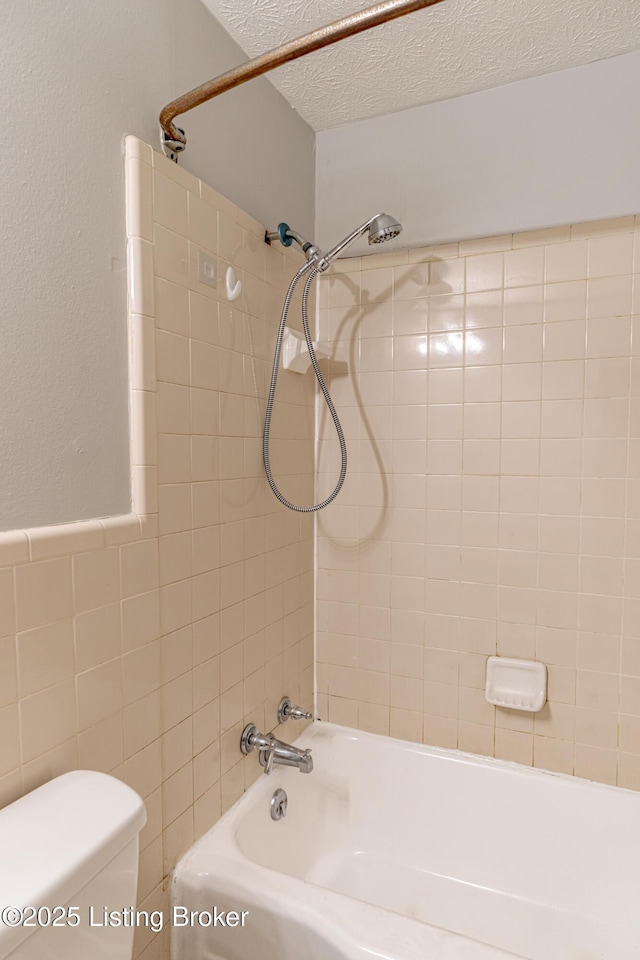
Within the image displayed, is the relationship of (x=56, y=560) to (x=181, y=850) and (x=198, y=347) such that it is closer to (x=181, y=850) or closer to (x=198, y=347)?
(x=198, y=347)

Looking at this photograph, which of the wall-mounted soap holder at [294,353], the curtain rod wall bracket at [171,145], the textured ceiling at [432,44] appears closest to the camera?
the curtain rod wall bracket at [171,145]

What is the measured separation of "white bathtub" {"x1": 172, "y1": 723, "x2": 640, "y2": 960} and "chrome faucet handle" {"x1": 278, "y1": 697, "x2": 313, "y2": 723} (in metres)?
0.11

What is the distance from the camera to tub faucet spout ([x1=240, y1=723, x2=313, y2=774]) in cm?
149

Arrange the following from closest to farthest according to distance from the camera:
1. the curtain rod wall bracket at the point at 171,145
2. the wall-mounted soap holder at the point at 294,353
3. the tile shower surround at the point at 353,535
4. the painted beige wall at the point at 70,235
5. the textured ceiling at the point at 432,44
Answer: the painted beige wall at the point at 70,235 < the tile shower surround at the point at 353,535 < the curtain rod wall bracket at the point at 171,145 < the textured ceiling at the point at 432,44 < the wall-mounted soap holder at the point at 294,353

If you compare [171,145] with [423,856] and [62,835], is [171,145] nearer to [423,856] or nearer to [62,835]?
[62,835]

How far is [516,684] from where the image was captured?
1652 millimetres

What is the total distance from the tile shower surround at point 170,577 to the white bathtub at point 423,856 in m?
0.14

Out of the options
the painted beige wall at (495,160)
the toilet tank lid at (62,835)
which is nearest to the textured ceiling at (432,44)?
the painted beige wall at (495,160)

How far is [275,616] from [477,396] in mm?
917

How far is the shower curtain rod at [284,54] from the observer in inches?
35.8

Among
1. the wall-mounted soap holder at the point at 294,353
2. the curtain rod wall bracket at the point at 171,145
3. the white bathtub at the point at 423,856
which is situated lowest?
the white bathtub at the point at 423,856

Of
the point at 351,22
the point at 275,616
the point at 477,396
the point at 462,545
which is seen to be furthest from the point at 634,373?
the point at 275,616

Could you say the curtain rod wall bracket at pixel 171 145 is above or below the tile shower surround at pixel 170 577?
above

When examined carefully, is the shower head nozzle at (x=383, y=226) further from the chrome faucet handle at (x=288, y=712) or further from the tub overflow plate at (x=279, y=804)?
the tub overflow plate at (x=279, y=804)
